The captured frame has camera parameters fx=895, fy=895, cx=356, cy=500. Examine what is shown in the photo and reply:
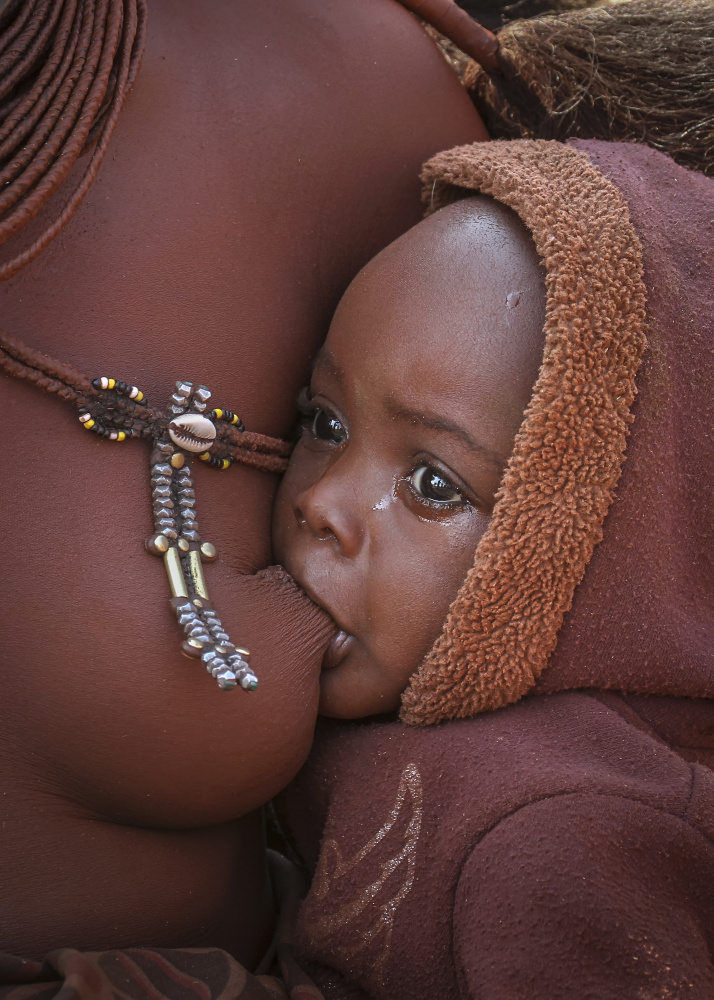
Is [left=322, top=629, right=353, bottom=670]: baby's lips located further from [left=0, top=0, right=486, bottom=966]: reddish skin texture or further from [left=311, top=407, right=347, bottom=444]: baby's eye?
[left=311, top=407, right=347, bottom=444]: baby's eye

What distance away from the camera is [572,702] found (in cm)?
90

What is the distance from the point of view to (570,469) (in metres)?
0.86

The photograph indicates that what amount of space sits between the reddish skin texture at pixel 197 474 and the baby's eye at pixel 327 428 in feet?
0.15

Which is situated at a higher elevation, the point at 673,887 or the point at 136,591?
the point at 136,591

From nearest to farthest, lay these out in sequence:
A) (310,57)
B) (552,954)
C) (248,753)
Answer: (552,954) → (248,753) → (310,57)

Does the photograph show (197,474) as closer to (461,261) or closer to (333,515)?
(333,515)

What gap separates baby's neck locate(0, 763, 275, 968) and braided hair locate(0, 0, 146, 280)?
49cm

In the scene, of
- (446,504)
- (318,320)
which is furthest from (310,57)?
(446,504)

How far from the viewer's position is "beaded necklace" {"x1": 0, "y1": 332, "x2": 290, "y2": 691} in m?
0.80

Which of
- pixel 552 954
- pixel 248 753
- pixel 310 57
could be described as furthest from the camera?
pixel 310 57

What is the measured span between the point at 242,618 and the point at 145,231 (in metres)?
0.39

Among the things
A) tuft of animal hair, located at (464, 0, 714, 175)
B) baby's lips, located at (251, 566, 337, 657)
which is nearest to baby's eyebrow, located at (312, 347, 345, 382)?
baby's lips, located at (251, 566, 337, 657)

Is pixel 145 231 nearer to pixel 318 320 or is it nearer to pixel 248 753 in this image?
pixel 318 320

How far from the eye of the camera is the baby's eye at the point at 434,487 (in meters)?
0.91
